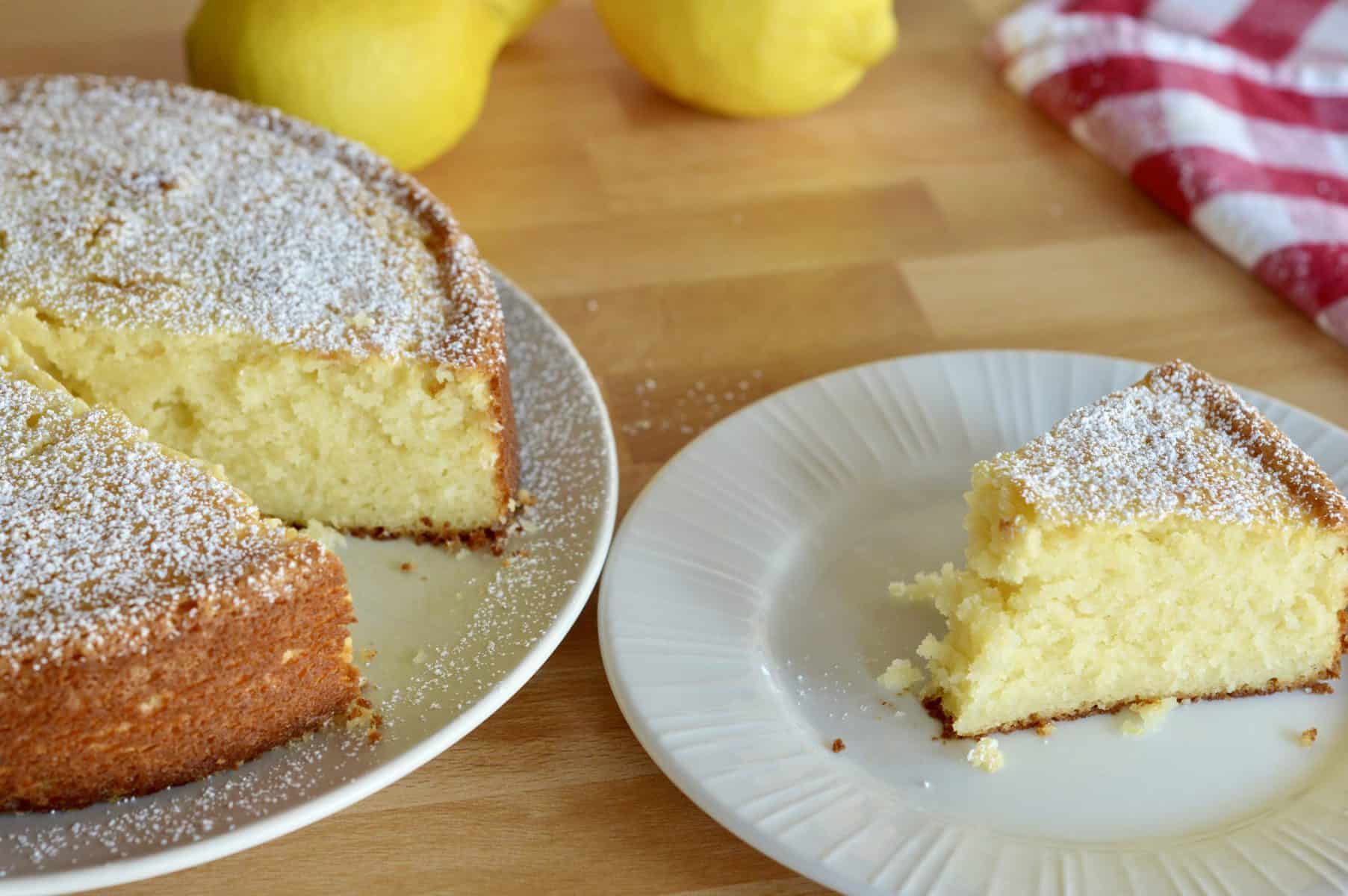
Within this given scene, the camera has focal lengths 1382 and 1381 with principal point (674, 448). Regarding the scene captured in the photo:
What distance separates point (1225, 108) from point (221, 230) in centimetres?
211

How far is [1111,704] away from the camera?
182 centimetres

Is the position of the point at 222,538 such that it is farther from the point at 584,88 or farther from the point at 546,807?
the point at 584,88

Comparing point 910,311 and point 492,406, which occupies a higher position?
point 492,406

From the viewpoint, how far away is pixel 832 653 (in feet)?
6.15

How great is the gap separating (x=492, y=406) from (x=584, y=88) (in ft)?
4.58

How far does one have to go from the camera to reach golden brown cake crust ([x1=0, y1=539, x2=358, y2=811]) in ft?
4.93

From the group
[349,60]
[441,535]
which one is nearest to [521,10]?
[349,60]

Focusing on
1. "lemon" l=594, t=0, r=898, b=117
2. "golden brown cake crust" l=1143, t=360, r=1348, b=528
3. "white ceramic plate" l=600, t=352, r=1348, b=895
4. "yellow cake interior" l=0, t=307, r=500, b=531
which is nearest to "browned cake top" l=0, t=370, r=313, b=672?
"yellow cake interior" l=0, t=307, r=500, b=531

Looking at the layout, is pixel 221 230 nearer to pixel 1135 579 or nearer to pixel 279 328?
pixel 279 328

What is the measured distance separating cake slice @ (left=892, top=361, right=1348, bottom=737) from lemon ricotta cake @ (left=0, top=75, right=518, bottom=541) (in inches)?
28.0

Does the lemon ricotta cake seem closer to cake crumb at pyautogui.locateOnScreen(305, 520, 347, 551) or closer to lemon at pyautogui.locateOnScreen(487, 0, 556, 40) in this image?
cake crumb at pyautogui.locateOnScreen(305, 520, 347, 551)

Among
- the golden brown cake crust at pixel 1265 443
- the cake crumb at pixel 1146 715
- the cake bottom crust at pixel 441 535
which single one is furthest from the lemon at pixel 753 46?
the cake crumb at pixel 1146 715

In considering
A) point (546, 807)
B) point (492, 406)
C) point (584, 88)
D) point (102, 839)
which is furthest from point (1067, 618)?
point (584, 88)

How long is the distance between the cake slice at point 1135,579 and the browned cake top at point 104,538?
862mm
